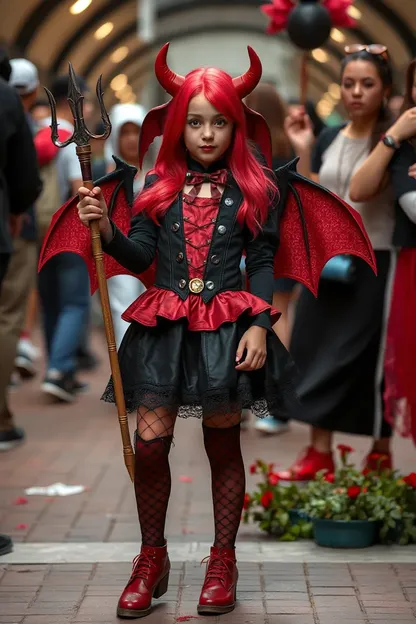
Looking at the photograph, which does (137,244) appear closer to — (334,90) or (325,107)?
(334,90)

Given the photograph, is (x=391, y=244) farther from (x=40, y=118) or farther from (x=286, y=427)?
(x=40, y=118)

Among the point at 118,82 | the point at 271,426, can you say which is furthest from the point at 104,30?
the point at 271,426

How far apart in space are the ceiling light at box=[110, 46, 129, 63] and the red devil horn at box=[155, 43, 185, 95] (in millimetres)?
29280

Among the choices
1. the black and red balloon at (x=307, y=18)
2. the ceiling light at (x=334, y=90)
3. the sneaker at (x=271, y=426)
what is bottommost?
the sneaker at (x=271, y=426)

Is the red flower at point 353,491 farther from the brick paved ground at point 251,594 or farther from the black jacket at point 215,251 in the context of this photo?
the black jacket at point 215,251

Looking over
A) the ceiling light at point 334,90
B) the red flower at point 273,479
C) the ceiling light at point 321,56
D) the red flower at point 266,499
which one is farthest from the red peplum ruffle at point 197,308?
the ceiling light at point 334,90

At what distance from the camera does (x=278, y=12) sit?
6.43m

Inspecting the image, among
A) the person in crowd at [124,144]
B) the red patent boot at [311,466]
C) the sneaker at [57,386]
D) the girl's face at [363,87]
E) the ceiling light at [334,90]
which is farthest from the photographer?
the ceiling light at [334,90]

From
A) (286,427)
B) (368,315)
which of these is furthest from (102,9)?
(368,315)

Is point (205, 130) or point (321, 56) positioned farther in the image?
point (321, 56)

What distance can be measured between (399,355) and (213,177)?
4.95 ft

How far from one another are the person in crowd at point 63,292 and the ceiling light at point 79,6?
1512cm

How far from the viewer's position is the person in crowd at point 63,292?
8.77m

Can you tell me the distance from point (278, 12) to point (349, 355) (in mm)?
1876
